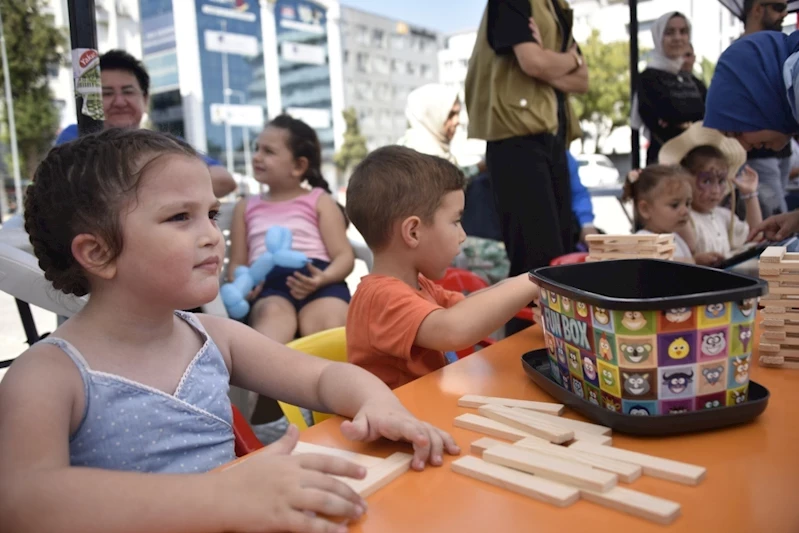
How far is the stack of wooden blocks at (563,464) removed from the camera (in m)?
0.68

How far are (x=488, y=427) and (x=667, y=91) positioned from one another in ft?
11.0

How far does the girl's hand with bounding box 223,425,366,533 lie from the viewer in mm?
638

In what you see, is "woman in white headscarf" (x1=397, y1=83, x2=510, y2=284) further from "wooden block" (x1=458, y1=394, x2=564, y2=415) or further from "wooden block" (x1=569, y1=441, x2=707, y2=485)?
"wooden block" (x1=569, y1=441, x2=707, y2=485)

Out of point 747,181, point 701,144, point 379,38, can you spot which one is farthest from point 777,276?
point 379,38

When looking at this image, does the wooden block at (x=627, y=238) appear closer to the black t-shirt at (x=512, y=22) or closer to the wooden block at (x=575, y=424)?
the wooden block at (x=575, y=424)

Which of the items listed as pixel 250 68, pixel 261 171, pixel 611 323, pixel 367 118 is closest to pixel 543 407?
pixel 611 323

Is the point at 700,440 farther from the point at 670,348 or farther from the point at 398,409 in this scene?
the point at 398,409

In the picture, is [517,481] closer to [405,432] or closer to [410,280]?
[405,432]

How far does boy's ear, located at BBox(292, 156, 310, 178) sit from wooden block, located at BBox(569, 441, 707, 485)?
8.13 ft

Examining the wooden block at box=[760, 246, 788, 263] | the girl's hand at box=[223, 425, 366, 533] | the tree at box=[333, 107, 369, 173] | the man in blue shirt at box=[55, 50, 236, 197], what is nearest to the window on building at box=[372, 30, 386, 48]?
the tree at box=[333, 107, 369, 173]

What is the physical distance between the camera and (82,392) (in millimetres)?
896

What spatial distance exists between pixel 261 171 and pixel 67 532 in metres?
2.50

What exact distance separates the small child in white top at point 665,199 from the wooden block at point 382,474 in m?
2.34

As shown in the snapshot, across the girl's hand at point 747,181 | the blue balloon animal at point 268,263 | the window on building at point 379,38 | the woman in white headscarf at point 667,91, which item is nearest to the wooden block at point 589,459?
the blue balloon animal at point 268,263
